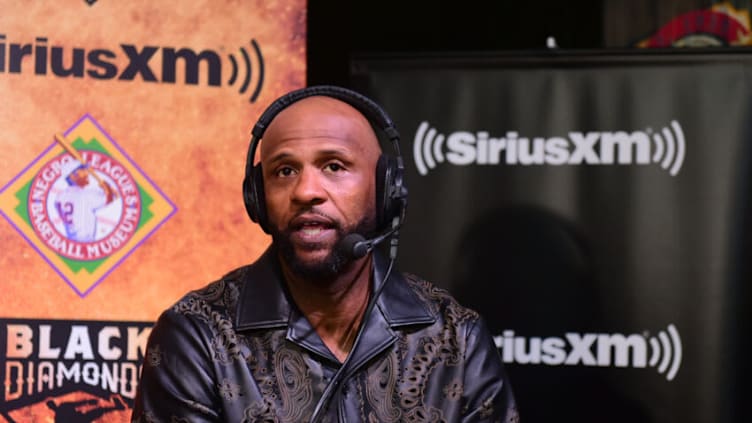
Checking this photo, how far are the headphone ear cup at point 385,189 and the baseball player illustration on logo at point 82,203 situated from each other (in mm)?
1058

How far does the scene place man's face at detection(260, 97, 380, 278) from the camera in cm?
180

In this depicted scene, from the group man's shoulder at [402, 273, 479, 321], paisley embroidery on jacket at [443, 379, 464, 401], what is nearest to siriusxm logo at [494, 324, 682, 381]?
man's shoulder at [402, 273, 479, 321]

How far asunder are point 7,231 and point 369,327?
128 cm

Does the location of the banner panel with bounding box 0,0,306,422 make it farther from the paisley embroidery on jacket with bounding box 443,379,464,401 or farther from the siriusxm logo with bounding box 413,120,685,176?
the paisley embroidery on jacket with bounding box 443,379,464,401

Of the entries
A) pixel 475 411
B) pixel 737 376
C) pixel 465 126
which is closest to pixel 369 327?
pixel 475 411

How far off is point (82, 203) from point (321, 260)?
1099 mm

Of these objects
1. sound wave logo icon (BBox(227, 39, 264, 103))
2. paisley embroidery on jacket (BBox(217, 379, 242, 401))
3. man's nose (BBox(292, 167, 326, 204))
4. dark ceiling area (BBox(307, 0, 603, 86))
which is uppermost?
dark ceiling area (BBox(307, 0, 603, 86))

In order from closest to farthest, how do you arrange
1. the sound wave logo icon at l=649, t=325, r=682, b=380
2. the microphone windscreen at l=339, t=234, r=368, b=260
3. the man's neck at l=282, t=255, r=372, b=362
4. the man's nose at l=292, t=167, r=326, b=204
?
the microphone windscreen at l=339, t=234, r=368, b=260 → the man's nose at l=292, t=167, r=326, b=204 → the man's neck at l=282, t=255, r=372, b=362 → the sound wave logo icon at l=649, t=325, r=682, b=380

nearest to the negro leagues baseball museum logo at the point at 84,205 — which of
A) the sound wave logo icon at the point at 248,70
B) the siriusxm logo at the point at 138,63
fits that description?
the siriusxm logo at the point at 138,63

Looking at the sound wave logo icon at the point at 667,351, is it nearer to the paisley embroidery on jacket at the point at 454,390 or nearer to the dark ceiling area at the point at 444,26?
the paisley embroidery on jacket at the point at 454,390

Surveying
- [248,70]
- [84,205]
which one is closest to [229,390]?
[84,205]

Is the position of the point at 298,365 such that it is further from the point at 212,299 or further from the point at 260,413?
the point at 212,299

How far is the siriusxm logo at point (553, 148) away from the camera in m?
2.78

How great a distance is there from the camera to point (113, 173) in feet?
8.52
